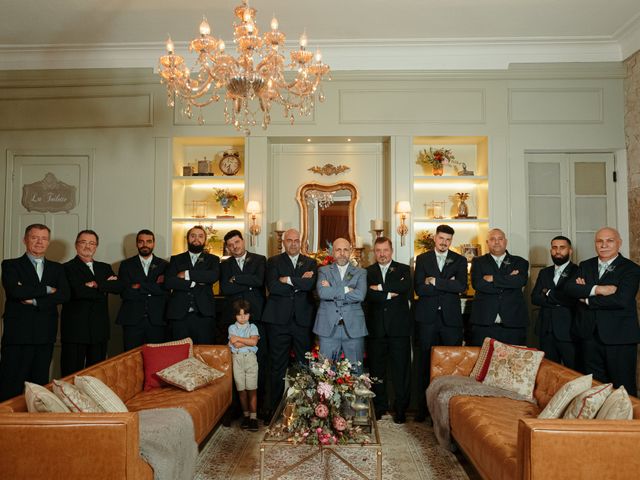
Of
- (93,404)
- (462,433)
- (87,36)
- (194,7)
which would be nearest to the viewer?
(93,404)

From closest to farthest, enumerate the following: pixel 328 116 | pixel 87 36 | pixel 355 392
Answer: pixel 355 392 < pixel 87 36 < pixel 328 116

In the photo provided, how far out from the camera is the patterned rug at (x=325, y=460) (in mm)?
3418

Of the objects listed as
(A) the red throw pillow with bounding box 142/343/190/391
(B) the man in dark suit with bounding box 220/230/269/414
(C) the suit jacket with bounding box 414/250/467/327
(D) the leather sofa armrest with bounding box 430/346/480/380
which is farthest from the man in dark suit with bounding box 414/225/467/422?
(A) the red throw pillow with bounding box 142/343/190/391

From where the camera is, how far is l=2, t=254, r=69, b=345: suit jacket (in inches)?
165

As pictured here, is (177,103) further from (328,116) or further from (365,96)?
(365,96)

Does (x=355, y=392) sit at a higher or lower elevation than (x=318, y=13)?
lower

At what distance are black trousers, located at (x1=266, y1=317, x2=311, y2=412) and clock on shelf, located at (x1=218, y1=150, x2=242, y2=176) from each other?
6.48ft

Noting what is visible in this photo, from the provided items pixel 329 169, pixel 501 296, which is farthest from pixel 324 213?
pixel 501 296

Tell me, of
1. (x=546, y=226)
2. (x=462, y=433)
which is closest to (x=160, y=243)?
(x=462, y=433)

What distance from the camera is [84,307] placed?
15.0 feet

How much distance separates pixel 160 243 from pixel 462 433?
3571mm

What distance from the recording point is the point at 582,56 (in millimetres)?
5391

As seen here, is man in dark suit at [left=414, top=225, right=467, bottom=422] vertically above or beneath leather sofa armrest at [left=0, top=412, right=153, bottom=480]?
above

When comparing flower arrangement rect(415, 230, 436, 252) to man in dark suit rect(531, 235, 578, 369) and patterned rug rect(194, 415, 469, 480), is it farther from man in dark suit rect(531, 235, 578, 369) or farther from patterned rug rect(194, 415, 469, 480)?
patterned rug rect(194, 415, 469, 480)
